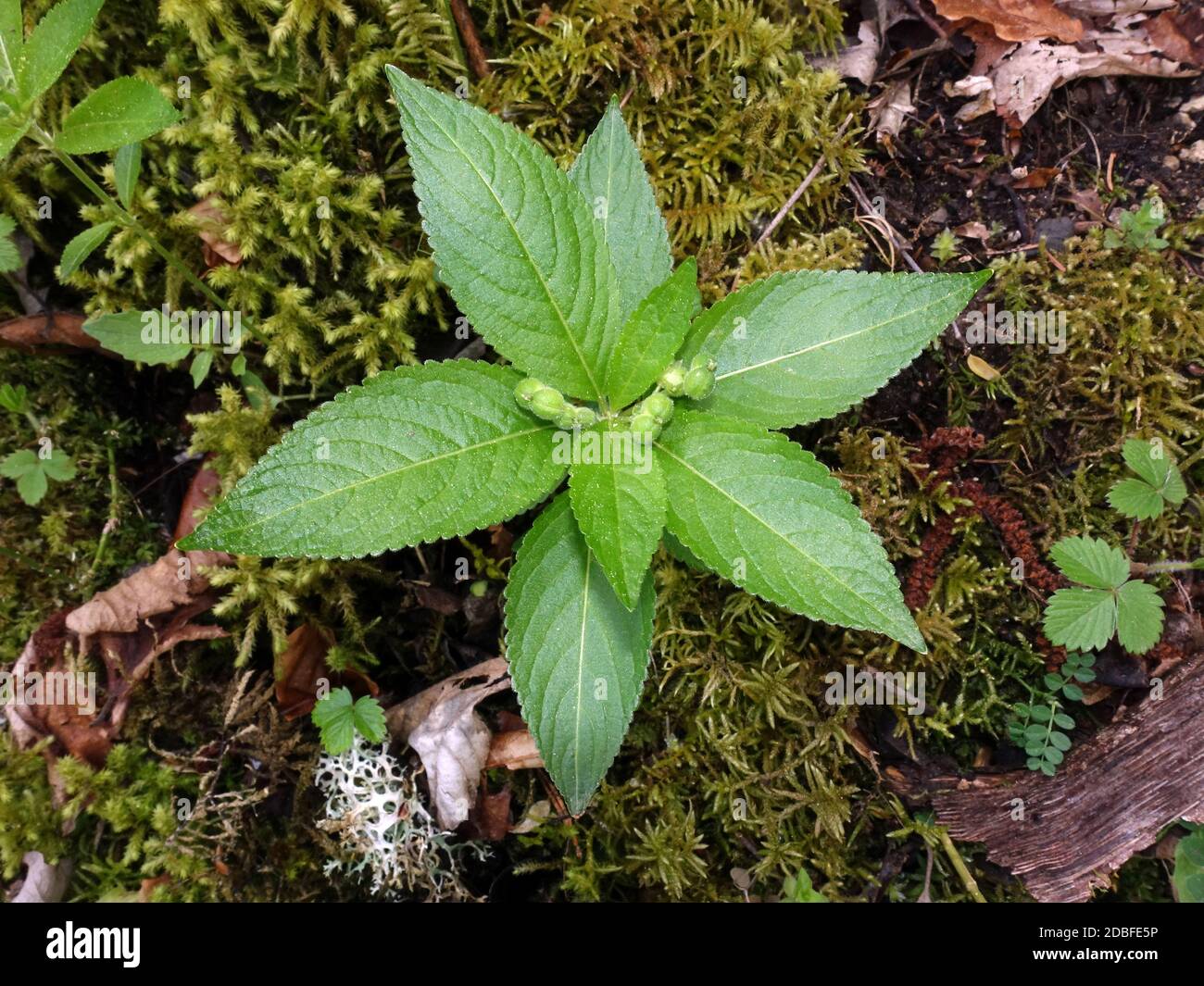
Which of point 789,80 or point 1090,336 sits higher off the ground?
point 789,80

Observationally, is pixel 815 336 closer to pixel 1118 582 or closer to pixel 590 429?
pixel 590 429

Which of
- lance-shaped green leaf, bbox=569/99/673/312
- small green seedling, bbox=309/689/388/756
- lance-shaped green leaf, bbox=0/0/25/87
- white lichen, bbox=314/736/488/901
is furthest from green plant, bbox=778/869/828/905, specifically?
lance-shaped green leaf, bbox=0/0/25/87

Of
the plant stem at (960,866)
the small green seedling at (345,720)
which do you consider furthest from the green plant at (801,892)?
the small green seedling at (345,720)

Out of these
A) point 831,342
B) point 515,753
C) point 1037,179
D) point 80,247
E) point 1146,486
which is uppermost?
point 1037,179

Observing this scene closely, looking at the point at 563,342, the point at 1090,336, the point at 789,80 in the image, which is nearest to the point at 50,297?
the point at 563,342
